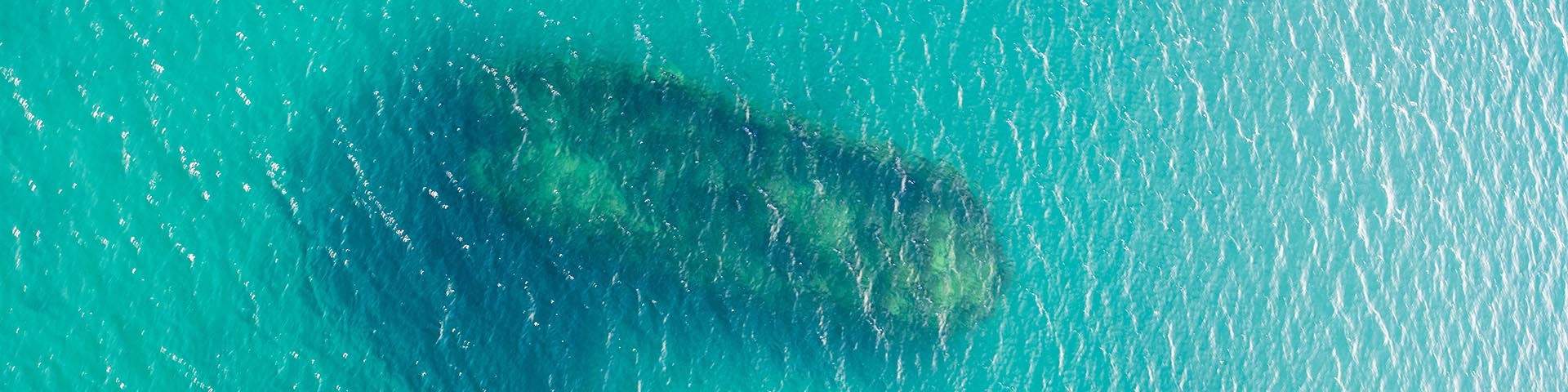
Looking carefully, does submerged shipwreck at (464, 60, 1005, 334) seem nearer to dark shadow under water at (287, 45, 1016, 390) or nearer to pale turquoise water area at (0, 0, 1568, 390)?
dark shadow under water at (287, 45, 1016, 390)

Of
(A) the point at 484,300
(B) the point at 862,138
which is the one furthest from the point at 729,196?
(A) the point at 484,300

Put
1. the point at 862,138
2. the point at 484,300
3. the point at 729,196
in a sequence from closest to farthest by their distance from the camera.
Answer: the point at 484,300, the point at 729,196, the point at 862,138

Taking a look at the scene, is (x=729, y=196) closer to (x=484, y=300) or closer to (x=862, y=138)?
(x=862, y=138)

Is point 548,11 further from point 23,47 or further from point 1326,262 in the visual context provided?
point 1326,262

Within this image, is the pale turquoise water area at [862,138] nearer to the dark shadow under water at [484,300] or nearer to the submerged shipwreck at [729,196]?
the dark shadow under water at [484,300]

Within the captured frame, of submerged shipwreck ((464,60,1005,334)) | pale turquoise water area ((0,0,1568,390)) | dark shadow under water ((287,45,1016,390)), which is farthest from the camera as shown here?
submerged shipwreck ((464,60,1005,334))

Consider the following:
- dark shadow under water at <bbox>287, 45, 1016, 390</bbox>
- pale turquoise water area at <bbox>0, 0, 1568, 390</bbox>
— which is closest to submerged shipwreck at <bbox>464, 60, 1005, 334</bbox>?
dark shadow under water at <bbox>287, 45, 1016, 390</bbox>
